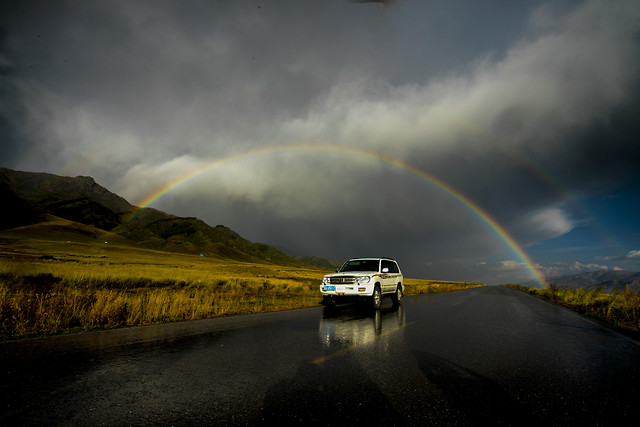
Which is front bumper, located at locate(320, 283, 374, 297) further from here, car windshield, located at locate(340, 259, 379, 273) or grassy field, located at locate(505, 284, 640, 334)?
grassy field, located at locate(505, 284, 640, 334)

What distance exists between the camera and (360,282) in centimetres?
1308

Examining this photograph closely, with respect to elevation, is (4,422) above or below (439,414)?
below

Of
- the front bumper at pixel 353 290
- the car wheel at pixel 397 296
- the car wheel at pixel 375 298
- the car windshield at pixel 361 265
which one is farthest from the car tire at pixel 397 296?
the front bumper at pixel 353 290

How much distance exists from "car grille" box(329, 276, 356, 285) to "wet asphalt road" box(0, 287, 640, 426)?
219 inches

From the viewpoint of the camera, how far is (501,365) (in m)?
5.19

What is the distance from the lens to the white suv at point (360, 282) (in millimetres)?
13070

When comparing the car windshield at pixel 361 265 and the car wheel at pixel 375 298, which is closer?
the car wheel at pixel 375 298

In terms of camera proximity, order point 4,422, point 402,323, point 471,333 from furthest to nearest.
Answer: point 402,323 < point 471,333 < point 4,422

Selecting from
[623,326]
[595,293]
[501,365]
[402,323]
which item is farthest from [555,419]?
[595,293]

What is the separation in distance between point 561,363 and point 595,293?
17609 mm

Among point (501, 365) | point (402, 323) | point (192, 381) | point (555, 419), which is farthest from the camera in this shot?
point (402, 323)

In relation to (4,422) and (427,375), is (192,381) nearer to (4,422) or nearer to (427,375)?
(4,422)

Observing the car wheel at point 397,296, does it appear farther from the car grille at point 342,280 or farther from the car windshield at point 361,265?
the car grille at point 342,280

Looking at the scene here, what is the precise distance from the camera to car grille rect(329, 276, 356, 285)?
13.2 metres
